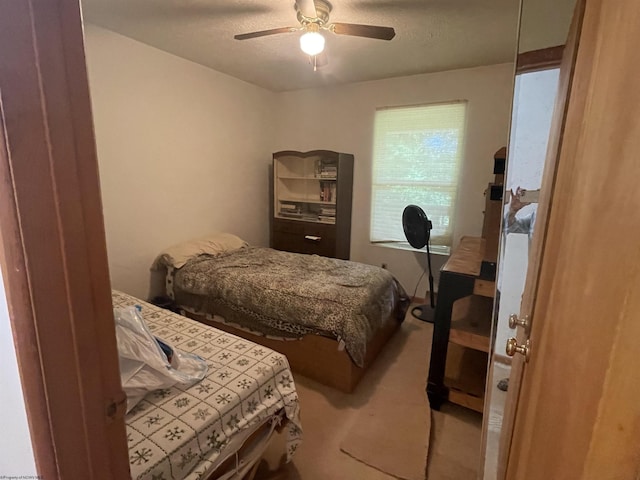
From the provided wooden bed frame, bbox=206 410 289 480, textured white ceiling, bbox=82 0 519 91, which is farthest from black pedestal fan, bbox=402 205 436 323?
wooden bed frame, bbox=206 410 289 480

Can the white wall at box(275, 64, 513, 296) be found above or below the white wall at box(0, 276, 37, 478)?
above

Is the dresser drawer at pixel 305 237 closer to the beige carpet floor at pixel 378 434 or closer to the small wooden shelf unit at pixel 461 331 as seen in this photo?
the beige carpet floor at pixel 378 434

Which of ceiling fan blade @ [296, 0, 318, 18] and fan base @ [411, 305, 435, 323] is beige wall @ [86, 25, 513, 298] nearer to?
fan base @ [411, 305, 435, 323]

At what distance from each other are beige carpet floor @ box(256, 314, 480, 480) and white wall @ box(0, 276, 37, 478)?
127 centimetres

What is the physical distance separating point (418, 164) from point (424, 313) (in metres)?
1.61

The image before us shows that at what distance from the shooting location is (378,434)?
187 centimetres

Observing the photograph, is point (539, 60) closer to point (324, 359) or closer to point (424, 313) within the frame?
point (324, 359)

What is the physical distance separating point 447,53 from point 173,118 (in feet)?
8.38

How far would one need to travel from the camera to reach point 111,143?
8.67ft

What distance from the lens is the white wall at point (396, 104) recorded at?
3.16m

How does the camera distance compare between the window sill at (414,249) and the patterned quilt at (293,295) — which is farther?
the window sill at (414,249)


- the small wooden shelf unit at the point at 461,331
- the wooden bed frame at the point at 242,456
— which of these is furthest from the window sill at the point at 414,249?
the wooden bed frame at the point at 242,456

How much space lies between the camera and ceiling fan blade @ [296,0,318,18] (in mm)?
1834

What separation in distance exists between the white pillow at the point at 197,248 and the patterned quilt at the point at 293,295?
0.08 metres
